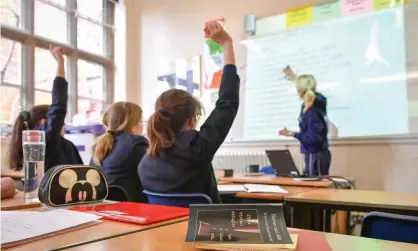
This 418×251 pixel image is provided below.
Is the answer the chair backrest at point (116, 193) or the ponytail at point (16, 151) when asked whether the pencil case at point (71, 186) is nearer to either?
the chair backrest at point (116, 193)

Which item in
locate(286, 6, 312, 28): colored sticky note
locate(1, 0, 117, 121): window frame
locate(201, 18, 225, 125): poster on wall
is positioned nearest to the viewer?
locate(286, 6, 312, 28): colored sticky note

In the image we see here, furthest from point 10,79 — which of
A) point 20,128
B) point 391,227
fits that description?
point 391,227

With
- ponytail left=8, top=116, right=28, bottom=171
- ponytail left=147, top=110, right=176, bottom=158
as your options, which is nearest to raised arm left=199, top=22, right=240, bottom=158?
ponytail left=147, top=110, right=176, bottom=158

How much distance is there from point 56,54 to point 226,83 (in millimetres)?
1064

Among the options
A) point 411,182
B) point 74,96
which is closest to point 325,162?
point 411,182

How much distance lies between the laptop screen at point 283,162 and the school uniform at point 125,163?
3.54 ft

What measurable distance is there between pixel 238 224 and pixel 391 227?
507mm

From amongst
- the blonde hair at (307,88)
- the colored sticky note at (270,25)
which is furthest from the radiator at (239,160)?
the colored sticky note at (270,25)

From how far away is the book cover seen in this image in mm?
700

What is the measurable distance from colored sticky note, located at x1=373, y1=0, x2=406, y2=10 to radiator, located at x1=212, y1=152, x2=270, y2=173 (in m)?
1.81

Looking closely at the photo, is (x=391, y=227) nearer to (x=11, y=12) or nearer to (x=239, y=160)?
(x=239, y=160)

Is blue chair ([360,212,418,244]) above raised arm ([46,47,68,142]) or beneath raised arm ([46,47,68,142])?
beneath

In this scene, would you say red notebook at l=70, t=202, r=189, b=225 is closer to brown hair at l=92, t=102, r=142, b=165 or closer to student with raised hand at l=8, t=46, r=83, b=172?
brown hair at l=92, t=102, r=142, b=165

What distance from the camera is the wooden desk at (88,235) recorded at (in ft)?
2.35
